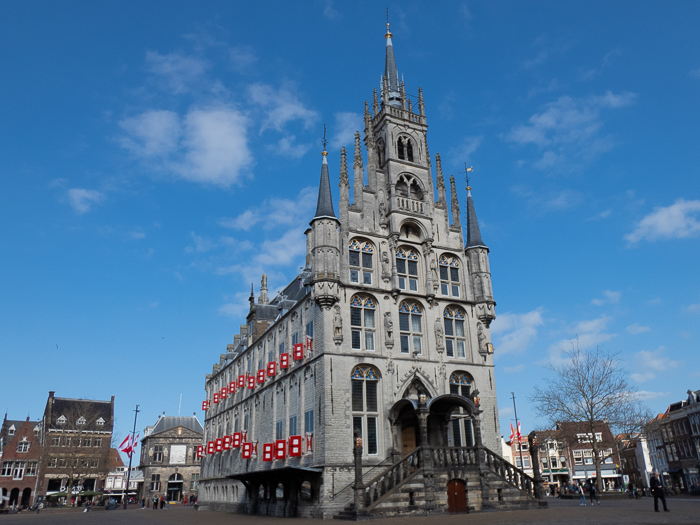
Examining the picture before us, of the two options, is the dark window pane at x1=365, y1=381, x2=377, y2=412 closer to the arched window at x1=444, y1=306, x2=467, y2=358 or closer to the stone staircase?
the stone staircase

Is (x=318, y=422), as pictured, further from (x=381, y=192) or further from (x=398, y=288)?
(x=381, y=192)

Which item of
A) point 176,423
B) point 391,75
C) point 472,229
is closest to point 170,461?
point 176,423

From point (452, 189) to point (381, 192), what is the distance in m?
6.19

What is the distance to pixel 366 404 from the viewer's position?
106 ft

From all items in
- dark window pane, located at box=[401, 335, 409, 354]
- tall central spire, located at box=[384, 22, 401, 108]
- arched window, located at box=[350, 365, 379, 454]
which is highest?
tall central spire, located at box=[384, 22, 401, 108]

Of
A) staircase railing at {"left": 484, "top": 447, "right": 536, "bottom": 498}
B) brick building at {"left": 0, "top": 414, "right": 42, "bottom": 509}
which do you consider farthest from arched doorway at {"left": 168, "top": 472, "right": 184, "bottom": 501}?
staircase railing at {"left": 484, "top": 447, "right": 536, "bottom": 498}

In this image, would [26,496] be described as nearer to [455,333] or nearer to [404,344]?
[404,344]

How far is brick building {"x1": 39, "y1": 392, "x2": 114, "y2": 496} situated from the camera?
73.1m

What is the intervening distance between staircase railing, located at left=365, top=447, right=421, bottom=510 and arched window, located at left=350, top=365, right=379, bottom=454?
2.50m

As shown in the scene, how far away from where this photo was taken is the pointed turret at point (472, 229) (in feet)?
130

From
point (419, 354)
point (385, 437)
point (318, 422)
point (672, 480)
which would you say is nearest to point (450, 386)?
point (419, 354)

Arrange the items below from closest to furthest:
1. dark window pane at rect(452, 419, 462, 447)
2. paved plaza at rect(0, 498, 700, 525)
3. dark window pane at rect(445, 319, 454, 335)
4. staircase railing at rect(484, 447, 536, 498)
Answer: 1. paved plaza at rect(0, 498, 700, 525)
2. staircase railing at rect(484, 447, 536, 498)
3. dark window pane at rect(452, 419, 462, 447)
4. dark window pane at rect(445, 319, 454, 335)

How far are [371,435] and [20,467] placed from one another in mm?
72266

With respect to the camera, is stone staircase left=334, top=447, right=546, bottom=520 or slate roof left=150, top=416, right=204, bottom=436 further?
slate roof left=150, top=416, right=204, bottom=436
